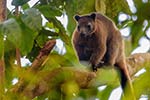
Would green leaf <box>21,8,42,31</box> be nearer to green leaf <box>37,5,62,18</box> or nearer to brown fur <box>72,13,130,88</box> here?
green leaf <box>37,5,62,18</box>

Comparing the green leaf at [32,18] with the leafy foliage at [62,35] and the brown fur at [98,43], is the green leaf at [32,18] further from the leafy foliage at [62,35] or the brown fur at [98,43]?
the brown fur at [98,43]

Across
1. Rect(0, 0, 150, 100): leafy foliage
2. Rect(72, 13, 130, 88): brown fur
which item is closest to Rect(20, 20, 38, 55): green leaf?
Rect(0, 0, 150, 100): leafy foliage

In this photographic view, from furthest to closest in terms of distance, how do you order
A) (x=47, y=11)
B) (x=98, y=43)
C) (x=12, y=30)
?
1. (x=98, y=43)
2. (x=47, y=11)
3. (x=12, y=30)

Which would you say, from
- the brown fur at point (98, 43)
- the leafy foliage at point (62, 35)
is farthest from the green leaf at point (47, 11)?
the brown fur at point (98, 43)

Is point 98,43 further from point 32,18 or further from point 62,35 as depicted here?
point 32,18

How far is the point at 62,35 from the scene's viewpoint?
2.06ft

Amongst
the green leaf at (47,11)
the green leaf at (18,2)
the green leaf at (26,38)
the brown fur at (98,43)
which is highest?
the green leaf at (18,2)

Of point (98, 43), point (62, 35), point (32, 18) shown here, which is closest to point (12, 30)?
point (32, 18)

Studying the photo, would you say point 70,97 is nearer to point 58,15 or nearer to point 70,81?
point 70,81

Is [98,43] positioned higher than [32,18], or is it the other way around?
[32,18]

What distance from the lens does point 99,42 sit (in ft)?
2.91

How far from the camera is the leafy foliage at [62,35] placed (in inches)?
10.8

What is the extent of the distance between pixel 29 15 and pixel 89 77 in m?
0.14

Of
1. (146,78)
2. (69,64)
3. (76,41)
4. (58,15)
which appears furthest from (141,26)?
(76,41)
